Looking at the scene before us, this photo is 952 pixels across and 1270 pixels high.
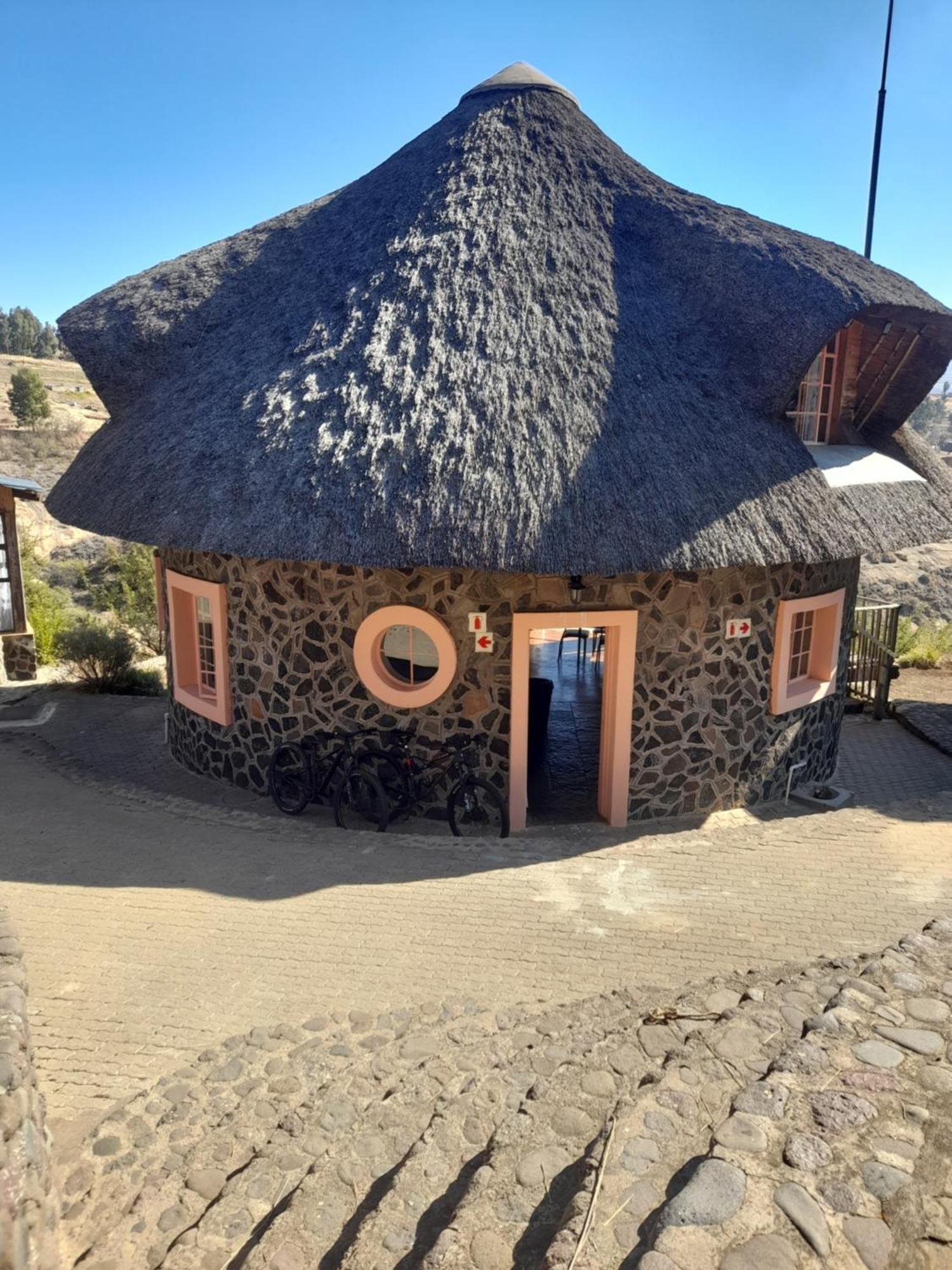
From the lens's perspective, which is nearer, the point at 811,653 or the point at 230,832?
the point at 230,832

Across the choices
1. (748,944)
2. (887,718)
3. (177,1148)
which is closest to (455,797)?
(748,944)

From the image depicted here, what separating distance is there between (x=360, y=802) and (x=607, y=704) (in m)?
2.79

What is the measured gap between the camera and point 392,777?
8.65m

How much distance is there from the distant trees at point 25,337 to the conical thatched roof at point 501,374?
56.1 meters

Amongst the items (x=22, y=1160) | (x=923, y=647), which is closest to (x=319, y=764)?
(x=22, y=1160)

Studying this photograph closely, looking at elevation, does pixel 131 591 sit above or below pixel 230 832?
below

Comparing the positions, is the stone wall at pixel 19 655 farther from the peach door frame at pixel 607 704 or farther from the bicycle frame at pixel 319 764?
the peach door frame at pixel 607 704

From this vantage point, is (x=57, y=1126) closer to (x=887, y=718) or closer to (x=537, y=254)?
(x=537, y=254)

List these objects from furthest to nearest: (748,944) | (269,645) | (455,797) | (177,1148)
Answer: (269,645), (455,797), (748,944), (177,1148)

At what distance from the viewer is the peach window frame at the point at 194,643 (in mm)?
9438

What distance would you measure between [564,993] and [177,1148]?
2.49 meters

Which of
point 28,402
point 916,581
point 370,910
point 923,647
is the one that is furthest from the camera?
point 28,402

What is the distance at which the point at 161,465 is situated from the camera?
888 centimetres

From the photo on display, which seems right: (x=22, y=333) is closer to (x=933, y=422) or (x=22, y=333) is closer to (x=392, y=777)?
(x=392, y=777)
